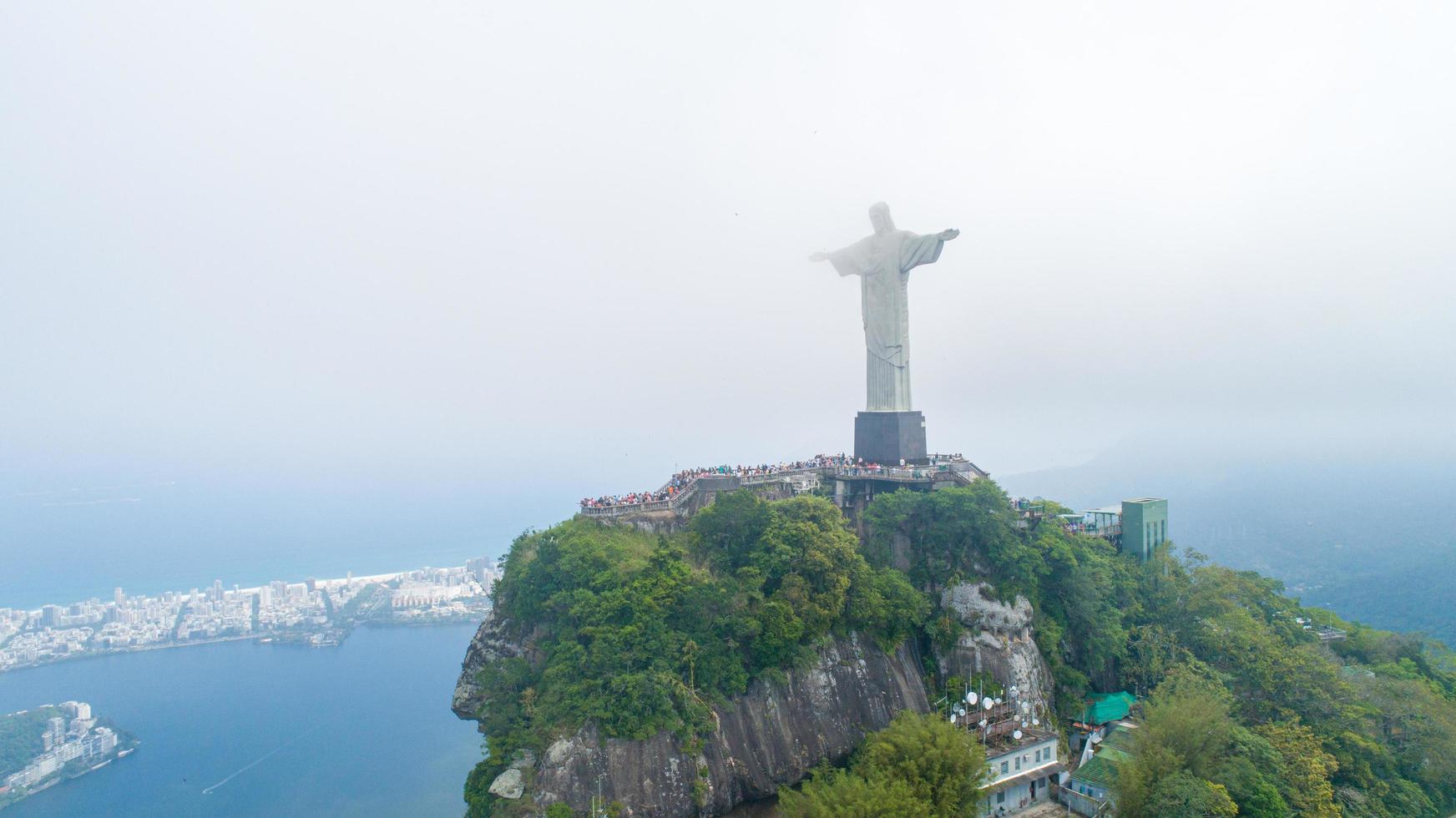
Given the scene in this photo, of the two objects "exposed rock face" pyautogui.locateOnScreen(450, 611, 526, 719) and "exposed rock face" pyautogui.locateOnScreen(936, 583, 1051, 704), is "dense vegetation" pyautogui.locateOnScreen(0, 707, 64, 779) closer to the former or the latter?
"exposed rock face" pyautogui.locateOnScreen(450, 611, 526, 719)

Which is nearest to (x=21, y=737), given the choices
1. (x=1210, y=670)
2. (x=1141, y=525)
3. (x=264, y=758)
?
(x=264, y=758)

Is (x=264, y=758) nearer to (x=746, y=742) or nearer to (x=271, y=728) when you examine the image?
(x=271, y=728)

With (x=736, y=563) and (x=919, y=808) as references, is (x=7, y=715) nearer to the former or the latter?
(x=736, y=563)

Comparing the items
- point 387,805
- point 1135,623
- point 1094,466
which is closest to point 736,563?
point 1135,623

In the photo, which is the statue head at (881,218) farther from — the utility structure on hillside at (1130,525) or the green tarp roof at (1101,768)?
the green tarp roof at (1101,768)

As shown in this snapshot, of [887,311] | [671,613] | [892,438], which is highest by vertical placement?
[887,311]
